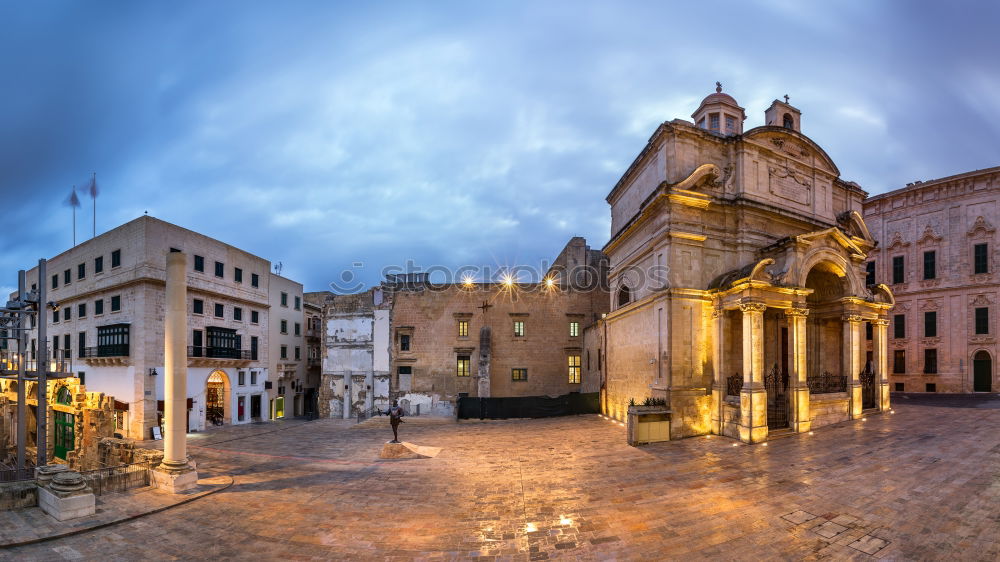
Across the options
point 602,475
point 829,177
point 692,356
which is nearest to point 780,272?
point 692,356

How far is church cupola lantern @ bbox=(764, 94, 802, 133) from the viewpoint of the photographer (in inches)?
964

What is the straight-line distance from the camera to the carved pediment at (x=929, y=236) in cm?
3031

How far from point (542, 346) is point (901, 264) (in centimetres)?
2633

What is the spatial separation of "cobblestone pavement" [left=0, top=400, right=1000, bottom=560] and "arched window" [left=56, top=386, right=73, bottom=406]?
17.8 meters

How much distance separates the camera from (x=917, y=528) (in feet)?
26.5

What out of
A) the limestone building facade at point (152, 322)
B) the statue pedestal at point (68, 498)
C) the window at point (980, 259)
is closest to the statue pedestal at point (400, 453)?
the statue pedestal at point (68, 498)

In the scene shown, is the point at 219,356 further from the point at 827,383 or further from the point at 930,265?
the point at 930,265

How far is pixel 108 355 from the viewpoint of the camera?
2702 cm

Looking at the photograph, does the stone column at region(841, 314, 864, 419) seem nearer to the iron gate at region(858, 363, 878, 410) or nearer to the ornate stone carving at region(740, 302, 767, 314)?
the iron gate at region(858, 363, 878, 410)

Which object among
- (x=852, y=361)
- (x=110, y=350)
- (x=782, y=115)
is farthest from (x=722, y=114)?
(x=110, y=350)

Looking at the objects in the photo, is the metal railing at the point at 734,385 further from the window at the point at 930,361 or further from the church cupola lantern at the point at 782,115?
the window at the point at 930,361

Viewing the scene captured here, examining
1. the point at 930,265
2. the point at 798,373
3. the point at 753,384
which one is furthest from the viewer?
the point at 930,265

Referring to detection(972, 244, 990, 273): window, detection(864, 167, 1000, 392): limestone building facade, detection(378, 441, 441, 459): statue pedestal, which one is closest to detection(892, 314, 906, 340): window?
detection(864, 167, 1000, 392): limestone building facade

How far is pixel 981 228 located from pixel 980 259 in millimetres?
1968
